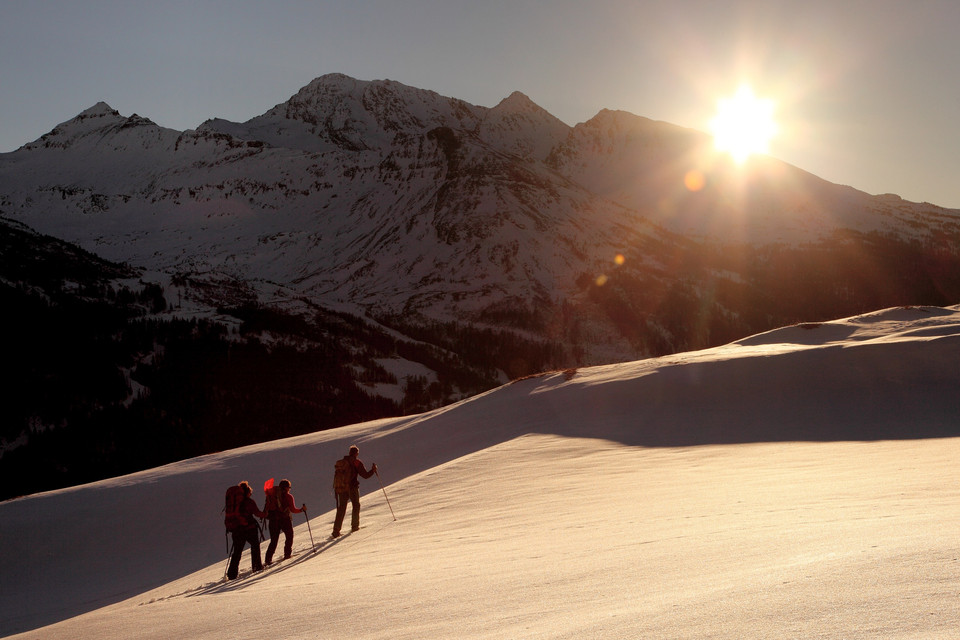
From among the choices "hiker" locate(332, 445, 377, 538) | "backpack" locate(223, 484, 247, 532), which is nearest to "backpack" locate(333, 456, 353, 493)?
"hiker" locate(332, 445, 377, 538)

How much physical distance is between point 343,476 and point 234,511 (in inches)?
106

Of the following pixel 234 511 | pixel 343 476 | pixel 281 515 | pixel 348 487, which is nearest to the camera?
pixel 234 511

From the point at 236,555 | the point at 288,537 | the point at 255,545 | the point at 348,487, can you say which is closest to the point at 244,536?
the point at 255,545

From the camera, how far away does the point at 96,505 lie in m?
28.9

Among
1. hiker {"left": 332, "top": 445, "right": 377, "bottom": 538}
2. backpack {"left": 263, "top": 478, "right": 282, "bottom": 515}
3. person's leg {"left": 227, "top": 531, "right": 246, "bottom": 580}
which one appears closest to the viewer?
person's leg {"left": 227, "top": 531, "right": 246, "bottom": 580}

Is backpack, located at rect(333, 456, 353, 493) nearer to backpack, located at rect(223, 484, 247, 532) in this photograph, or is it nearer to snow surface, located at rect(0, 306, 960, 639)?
snow surface, located at rect(0, 306, 960, 639)

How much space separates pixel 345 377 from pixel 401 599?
152 m

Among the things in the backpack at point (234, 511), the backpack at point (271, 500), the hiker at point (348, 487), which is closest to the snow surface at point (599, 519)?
the hiker at point (348, 487)

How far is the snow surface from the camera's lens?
206 inches

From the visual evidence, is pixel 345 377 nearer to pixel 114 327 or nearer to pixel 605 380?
pixel 114 327

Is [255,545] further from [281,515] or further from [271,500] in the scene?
[271,500]

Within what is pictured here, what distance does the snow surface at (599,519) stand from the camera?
17.1 feet

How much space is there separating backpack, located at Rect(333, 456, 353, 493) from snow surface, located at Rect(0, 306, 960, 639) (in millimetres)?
1109

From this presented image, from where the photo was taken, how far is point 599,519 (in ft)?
36.3
